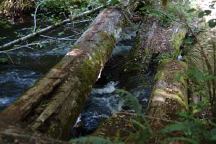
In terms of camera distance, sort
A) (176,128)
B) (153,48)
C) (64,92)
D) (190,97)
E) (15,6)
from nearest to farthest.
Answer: (176,128) → (64,92) → (190,97) → (153,48) → (15,6)

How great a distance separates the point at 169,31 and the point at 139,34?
59 cm

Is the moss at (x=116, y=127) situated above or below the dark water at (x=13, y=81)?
above

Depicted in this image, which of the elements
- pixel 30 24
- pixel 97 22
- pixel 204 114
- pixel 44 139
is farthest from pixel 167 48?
pixel 30 24

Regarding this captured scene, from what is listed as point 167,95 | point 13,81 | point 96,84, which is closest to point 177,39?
point 96,84

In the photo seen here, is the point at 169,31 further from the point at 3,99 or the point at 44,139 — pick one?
the point at 44,139

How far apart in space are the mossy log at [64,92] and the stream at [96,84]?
608mm

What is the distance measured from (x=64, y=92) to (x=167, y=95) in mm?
1380

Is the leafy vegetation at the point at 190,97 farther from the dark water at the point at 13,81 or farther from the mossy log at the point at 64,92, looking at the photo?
the dark water at the point at 13,81

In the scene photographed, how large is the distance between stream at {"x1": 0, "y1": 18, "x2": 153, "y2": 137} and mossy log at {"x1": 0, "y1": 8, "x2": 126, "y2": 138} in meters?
0.61

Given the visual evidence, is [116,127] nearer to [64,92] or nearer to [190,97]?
[64,92]

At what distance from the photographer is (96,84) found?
23.9ft

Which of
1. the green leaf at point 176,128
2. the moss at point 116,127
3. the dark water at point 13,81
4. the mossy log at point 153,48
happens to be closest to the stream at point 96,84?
the dark water at point 13,81

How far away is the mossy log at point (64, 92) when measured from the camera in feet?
12.5

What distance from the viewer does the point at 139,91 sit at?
257 inches
